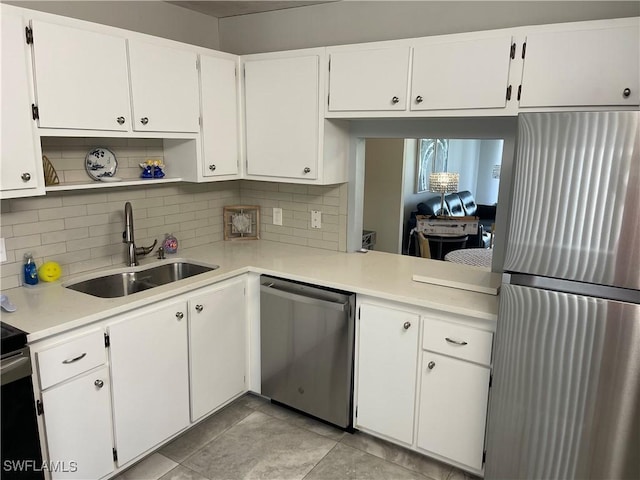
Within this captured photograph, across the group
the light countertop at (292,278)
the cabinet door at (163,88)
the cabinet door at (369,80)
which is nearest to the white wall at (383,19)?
the cabinet door at (369,80)

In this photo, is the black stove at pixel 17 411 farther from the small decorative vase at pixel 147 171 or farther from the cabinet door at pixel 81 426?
the small decorative vase at pixel 147 171

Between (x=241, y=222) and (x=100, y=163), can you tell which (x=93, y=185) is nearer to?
(x=100, y=163)

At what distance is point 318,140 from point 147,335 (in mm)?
1408

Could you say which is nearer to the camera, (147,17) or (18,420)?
(18,420)

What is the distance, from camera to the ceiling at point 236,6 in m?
2.96

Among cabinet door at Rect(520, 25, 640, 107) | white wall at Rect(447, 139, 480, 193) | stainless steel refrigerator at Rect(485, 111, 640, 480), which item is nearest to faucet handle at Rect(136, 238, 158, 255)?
stainless steel refrigerator at Rect(485, 111, 640, 480)

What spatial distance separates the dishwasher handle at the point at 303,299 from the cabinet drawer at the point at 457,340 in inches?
17.7

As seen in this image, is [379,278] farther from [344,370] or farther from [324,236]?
[324,236]

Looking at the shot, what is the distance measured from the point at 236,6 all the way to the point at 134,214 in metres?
1.47

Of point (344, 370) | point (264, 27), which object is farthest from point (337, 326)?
point (264, 27)

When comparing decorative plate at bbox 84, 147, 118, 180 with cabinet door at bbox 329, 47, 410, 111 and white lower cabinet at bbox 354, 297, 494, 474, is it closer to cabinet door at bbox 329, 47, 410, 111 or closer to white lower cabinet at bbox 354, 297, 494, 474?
cabinet door at bbox 329, 47, 410, 111

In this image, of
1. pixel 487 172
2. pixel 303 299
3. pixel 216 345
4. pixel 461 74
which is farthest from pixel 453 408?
pixel 487 172

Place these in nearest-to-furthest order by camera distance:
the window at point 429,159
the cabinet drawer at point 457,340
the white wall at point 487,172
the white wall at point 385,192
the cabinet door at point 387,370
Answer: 1. the cabinet drawer at point 457,340
2. the cabinet door at point 387,370
3. the white wall at point 385,192
4. the window at point 429,159
5. the white wall at point 487,172

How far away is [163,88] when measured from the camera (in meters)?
2.56
